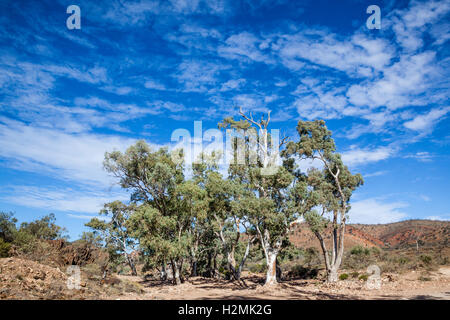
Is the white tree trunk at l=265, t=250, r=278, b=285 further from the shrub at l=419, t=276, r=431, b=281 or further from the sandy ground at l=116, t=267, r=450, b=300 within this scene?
the shrub at l=419, t=276, r=431, b=281

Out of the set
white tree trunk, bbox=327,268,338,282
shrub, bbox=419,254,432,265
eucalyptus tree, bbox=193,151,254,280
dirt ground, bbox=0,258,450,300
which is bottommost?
white tree trunk, bbox=327,268,338,282

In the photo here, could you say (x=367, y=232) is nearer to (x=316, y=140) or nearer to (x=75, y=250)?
(x=316, y=140)

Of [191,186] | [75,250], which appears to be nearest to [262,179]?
[191,186]

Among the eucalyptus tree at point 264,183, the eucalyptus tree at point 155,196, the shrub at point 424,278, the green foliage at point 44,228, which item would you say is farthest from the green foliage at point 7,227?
the shrub at point 424,278

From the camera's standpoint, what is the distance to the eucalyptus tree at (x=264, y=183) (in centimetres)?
2042

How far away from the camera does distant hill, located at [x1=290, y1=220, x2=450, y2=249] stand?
180ft

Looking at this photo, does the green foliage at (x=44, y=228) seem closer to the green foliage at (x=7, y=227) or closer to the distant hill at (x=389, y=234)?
the green foliage at (x=7, y=227)

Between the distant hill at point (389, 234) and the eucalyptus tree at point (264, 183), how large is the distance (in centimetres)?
3415

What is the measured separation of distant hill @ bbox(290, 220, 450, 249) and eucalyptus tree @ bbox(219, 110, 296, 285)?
112ft

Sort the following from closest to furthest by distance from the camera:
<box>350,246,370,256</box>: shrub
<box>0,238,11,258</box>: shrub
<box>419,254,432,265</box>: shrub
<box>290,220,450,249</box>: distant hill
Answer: <box>0,238,11,258</box>: shrub → <box>419,254,432,265</box>: shrub → <box>350,246,370,256</box>: shrub → <box>290,220,450,249</box>: distant hill

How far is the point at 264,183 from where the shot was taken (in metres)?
21.3

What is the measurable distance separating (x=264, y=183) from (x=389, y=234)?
63.8 m

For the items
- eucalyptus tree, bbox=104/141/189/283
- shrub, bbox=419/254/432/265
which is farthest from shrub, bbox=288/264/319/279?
eucalyptus tree, bbox=104/141/189/283

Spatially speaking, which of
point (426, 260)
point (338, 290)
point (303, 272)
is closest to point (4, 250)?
point (338, 290)
